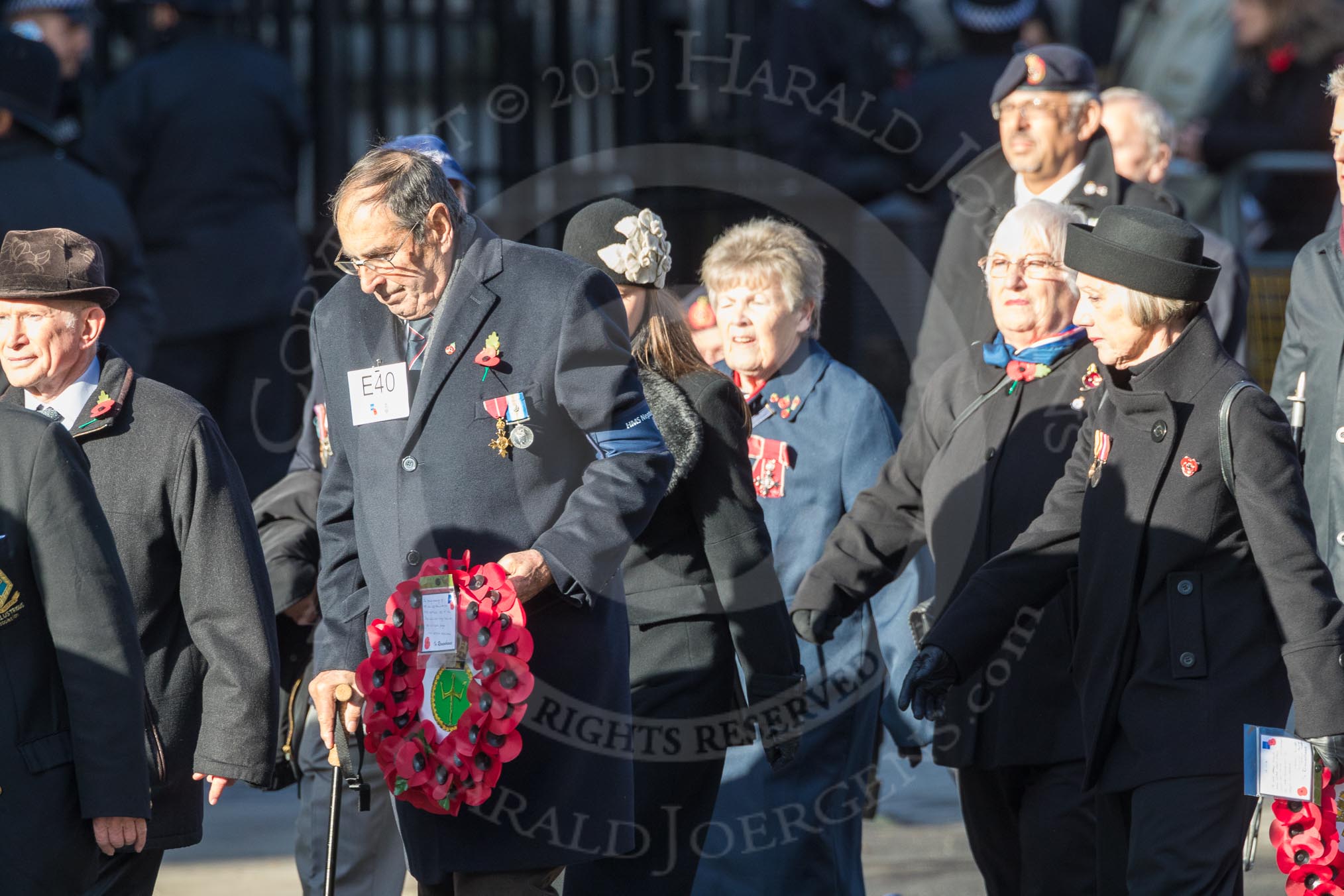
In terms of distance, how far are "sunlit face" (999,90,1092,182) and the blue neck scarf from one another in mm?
1354

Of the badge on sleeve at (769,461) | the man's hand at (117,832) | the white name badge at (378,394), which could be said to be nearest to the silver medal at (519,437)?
the white name badge at (378,394)

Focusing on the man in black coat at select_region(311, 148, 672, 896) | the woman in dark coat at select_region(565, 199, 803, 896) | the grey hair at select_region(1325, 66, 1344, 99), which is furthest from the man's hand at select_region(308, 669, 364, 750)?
the grey hair at select_region(1325, 66, 1344, 99)

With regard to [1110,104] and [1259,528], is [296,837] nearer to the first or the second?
[1259,528]

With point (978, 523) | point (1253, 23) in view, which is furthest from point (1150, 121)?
point (978, 523)

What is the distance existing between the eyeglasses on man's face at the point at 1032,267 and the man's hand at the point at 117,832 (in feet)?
8.42

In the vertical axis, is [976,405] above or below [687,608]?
above

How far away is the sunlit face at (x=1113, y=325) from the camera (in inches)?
175

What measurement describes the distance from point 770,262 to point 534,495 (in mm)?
1849

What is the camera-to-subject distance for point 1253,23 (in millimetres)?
8531

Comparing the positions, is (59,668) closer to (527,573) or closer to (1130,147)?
(527,573)

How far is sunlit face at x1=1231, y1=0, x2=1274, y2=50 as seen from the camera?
27.8 ft

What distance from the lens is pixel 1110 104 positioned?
721 centimetres

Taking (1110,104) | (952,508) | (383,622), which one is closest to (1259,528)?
(952,508)

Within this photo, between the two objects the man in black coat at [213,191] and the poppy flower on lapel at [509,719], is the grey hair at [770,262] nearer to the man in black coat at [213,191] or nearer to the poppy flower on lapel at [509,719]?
the poppy flower on lapel at [509,719]
